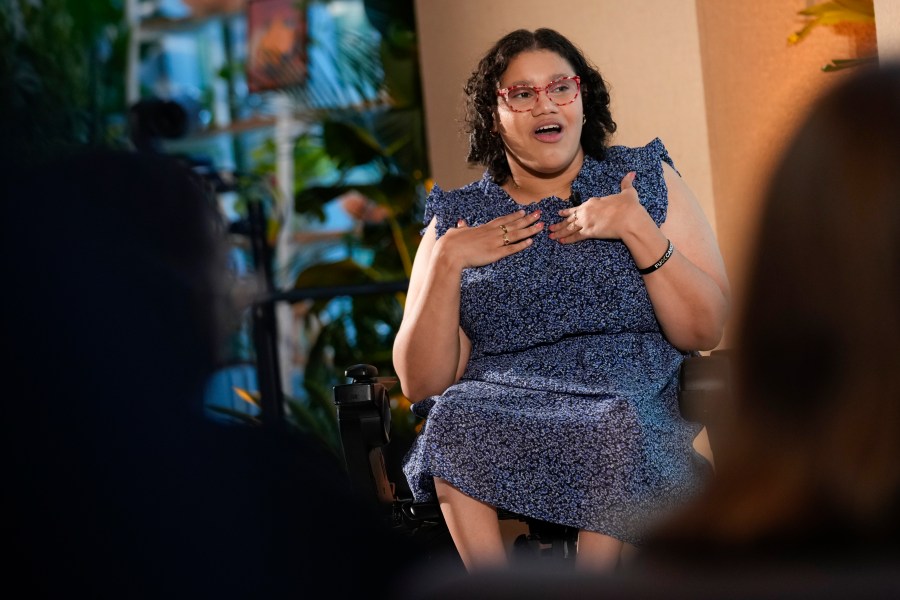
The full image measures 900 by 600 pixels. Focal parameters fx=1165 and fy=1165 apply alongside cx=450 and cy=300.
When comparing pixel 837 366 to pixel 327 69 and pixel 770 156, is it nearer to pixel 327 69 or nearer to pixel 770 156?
pixel 770 156

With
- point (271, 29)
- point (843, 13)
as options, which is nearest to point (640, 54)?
point (843, 13)

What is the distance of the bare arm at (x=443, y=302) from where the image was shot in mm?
2193

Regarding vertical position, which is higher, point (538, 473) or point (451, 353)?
point (451, 353)

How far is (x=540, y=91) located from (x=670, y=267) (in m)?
0.47

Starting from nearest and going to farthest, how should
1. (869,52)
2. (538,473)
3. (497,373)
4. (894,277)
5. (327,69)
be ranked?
(894,277) < (538,473) < (497,373) < (869,52) < (327,69)

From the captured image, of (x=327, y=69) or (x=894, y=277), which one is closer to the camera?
(x=894, y=277)

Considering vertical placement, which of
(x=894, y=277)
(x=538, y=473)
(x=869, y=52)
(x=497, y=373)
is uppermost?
(x=869, y=52)

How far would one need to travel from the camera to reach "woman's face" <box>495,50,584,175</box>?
2299mm

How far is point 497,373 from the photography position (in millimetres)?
2199

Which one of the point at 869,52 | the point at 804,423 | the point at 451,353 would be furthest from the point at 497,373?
the point at 869,52

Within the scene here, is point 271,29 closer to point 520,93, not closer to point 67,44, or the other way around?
point 67,44

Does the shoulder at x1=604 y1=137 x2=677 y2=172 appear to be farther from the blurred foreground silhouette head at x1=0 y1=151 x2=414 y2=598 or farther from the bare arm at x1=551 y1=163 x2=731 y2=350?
the blurred foreground silhouette head at x1=0 y1=151 x2=414 y2=598

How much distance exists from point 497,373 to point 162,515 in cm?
147

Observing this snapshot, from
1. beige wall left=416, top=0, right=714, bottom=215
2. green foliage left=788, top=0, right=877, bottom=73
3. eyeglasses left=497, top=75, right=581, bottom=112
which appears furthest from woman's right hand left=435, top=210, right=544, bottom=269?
green foliage left=788, top=0, right=877, bottom=73
